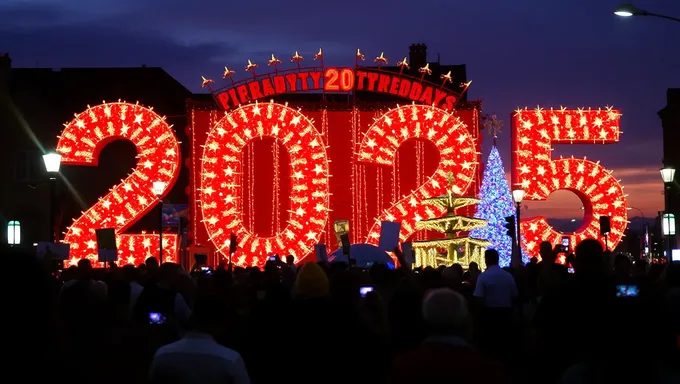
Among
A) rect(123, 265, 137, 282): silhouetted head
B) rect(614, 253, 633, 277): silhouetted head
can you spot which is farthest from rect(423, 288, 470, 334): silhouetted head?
rect(123, 265, 137, 282): silhouetted head

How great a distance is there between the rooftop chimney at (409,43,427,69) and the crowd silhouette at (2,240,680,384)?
5411 centimetres

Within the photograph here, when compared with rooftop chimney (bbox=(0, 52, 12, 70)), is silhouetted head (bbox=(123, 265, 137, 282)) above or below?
below

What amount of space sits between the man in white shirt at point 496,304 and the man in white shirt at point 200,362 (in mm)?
8338

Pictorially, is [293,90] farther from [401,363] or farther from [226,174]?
[401,363]

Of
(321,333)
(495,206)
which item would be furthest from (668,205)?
(321,333)

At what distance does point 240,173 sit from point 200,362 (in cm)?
3044

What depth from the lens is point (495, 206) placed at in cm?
3834

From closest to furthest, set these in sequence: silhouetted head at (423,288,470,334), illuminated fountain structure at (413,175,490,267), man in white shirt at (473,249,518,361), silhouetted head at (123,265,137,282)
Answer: silhouetted head at (423,288,470,334) → silhouetted head at (123,265,137,282) → man in white shirt at (473,249,518,361) → illuminated fountain structure at (413,175,490,267)

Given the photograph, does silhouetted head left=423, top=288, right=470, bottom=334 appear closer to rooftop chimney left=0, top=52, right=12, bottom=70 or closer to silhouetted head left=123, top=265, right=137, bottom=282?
silhouetted head left=123, top=265, right=137, bottom=282

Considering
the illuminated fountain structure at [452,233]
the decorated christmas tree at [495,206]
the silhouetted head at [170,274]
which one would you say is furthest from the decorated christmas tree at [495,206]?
the silhouetted head at [170,274]

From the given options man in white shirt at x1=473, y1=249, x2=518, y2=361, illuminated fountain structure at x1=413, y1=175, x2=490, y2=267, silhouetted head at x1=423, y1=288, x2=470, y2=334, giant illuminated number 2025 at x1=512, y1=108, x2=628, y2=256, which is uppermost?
giant illuminated number 2025 at x1=512, y1=108, x2=628, y2=256

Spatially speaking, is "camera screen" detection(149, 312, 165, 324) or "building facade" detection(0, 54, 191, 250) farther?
"building facade" detection(0, 54, 191, 250)

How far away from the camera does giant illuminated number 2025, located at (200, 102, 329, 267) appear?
36.9m

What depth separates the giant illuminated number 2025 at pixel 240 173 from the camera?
121ft
